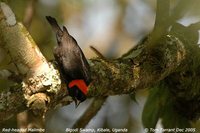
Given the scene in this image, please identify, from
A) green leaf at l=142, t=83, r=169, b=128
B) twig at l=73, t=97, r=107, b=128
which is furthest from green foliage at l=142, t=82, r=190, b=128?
twig at l=73, t=97, r=107, b=128

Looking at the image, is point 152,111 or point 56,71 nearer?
point 56,71

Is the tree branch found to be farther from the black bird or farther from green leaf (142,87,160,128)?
green leaf (142,87,160,128)

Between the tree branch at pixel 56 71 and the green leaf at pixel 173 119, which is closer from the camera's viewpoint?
the tree branch at pixel 56 71

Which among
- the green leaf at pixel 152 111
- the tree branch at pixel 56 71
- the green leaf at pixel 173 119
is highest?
the tree branch at pixel 56 71

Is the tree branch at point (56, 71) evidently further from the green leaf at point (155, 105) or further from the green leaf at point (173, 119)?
the green leaf at point (173, 119)

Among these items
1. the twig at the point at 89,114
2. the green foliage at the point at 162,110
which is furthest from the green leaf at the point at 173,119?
the twig at the point at 89,114

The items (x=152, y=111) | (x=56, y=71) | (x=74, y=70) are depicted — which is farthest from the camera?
(x=152, y=111)

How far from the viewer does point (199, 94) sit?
2.79 meters

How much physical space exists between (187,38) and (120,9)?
5.66 ft

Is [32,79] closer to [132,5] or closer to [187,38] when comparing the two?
[187,38]

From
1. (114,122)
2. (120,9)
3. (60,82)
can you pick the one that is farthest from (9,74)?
(120,9)

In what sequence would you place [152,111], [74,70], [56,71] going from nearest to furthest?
[56,71], [74,70], [152,111]

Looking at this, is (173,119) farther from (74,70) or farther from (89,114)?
(74,70)

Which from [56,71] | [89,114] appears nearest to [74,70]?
[56,71]
